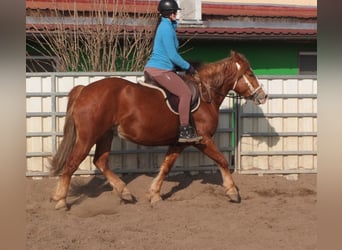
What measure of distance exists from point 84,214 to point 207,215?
156cm

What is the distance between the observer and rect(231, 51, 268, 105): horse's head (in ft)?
23.4

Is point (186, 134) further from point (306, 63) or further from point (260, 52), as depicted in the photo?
point (306, 63)

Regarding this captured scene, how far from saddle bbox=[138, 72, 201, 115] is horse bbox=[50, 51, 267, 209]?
0.20 feet

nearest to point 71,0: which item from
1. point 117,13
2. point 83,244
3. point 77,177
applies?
point 117,13

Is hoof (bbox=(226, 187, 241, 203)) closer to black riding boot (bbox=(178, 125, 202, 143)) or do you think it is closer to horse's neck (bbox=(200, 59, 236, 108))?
black riding boot (bbox=(178, 125, 202, 143))

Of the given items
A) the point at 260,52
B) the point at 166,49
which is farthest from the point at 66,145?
the point at 260,52

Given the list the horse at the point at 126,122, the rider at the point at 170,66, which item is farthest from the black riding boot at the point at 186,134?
the horse at the point at 126,122

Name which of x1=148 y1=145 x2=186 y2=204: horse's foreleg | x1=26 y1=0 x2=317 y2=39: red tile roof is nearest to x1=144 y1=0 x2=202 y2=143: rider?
x1=148 y1=145 x2=186 y2=204: horse's foreleg

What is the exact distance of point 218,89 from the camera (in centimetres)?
699

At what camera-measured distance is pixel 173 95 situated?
6410 mm

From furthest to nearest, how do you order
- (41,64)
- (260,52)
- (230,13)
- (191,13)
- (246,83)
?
1. (230,13)
2. (191,13)
3. (260,52)
4. (41,64)
5. (246,83)

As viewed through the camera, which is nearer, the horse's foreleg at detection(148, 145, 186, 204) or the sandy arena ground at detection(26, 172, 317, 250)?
the sandy arena ground at detection(26, 172, 317, 250)

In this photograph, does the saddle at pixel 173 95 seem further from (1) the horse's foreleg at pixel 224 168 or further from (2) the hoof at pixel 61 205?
(2) the hoof at pixel 61 205

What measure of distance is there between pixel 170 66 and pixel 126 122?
3.23ft
